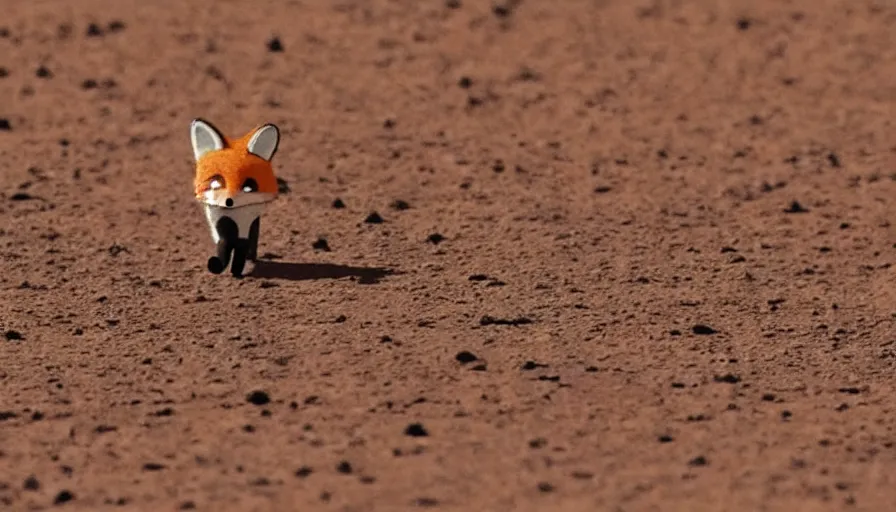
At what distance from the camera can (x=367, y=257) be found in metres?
10.8

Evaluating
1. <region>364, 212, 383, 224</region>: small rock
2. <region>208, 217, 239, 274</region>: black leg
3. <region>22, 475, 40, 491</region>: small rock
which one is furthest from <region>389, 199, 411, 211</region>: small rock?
<region>22, 475, 40, 491</region>: small rock

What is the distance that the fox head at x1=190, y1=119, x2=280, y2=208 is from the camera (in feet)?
32.4

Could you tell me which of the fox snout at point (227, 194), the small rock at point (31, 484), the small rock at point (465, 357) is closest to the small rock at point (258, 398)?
the small rock at point (465, 357)

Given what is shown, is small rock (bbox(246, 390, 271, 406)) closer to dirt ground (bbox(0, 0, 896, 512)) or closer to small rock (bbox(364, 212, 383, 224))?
dirt ground (bbox(0, 0, 896, 512))

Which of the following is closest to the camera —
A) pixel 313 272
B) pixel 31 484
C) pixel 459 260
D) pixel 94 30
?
pixel 31 484

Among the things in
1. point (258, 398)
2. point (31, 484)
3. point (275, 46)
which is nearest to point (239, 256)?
point (258, 398)

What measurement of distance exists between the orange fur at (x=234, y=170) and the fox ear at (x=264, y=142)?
1.5 inches

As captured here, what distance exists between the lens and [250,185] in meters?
9.90

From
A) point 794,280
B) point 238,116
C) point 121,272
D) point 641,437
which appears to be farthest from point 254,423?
point 238,116

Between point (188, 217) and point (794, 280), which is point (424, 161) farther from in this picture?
point (794, 280)

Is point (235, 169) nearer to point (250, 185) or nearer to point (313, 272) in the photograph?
point (250, 185)

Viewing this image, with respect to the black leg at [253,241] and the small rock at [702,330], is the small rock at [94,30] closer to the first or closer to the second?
the black leg at [253,241]

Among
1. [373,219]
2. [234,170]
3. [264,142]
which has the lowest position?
[373,219]

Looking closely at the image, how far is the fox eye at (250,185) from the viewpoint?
32.4 feet
